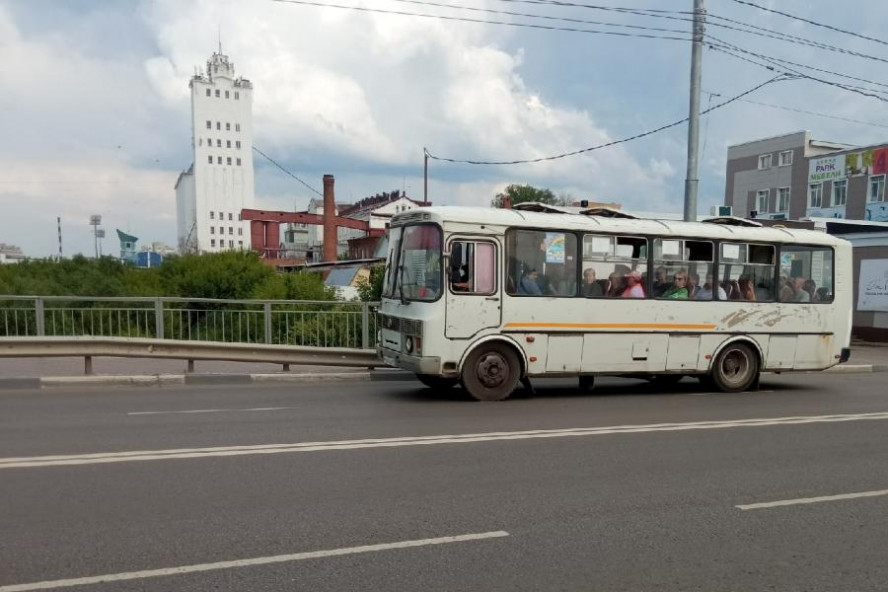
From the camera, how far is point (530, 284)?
10656 millimetres

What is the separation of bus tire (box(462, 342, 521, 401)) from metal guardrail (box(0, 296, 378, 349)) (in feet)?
14.8

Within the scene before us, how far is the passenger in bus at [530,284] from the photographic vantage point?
34.8ft

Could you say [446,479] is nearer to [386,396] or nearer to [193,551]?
[193,551]

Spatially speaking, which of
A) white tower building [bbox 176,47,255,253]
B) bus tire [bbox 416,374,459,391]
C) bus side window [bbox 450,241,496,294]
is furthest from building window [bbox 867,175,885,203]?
white tower building [bbox 176,47,255,253]

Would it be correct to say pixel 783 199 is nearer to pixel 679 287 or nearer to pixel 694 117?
pixel 694 117

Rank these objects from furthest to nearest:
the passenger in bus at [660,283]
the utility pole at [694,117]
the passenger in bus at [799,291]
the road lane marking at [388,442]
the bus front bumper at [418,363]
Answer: the utility pole at [694,117] < the passenger in bus at [799,291] < the passenger in bus at [660,283] < the bus front bumper at [418,363] < the road lane marking at [388,442]

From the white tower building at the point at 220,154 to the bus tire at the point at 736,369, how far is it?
11052cm

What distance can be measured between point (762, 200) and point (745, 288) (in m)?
51.9

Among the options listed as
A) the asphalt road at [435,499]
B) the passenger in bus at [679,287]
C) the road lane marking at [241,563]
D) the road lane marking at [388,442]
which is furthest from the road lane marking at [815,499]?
the passenger in bus at [679,287]

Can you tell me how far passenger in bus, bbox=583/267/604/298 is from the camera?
11.0 m

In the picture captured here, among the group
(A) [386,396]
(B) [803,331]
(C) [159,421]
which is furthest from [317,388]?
(B) [803,331]

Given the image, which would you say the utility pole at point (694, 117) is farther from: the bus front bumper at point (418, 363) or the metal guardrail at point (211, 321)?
the bus front bumper at point (418, 363)

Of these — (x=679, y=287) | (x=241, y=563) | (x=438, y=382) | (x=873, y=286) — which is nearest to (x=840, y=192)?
(x=873, y=286)

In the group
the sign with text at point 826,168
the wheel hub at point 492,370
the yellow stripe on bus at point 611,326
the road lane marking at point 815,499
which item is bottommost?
the road lane marking at point 815,499
